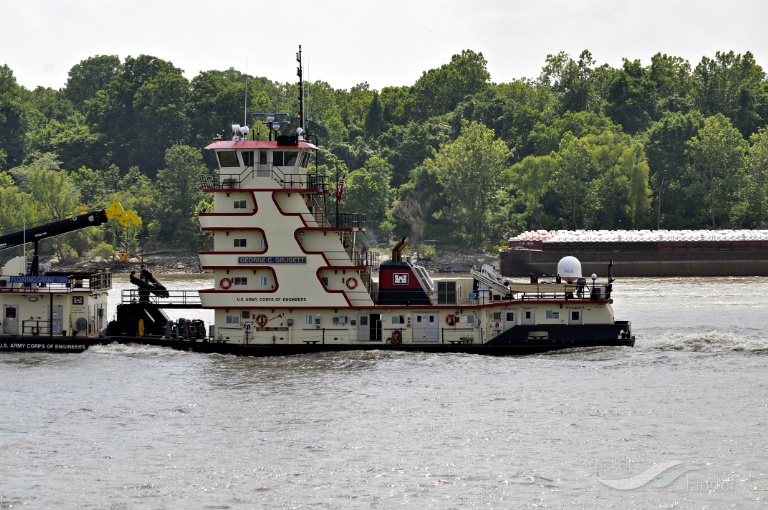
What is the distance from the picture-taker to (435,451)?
116 feet

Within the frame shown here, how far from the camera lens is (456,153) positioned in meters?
140

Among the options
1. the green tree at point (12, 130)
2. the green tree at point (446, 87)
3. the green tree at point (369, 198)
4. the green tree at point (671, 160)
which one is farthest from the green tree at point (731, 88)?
the green tree at point (12, 130)

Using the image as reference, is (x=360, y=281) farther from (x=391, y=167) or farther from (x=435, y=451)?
(x=391, y=167)

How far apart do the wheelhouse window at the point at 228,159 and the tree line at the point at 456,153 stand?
2893 inches

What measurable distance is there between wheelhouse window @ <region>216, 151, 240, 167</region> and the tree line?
2893 inches

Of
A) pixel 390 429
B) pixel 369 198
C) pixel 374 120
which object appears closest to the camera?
pixel 390 429

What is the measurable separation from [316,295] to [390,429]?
1324 centimetres

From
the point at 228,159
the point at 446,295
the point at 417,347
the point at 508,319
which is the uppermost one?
the point at 228,159

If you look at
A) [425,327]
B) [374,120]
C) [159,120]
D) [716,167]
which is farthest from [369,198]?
[425,327]

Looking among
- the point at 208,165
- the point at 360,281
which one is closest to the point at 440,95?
the point at 208,165

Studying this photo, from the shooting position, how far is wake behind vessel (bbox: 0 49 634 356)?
165ft

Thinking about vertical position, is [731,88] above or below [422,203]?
above

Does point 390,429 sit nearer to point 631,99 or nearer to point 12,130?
point 631,99

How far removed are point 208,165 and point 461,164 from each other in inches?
1361
